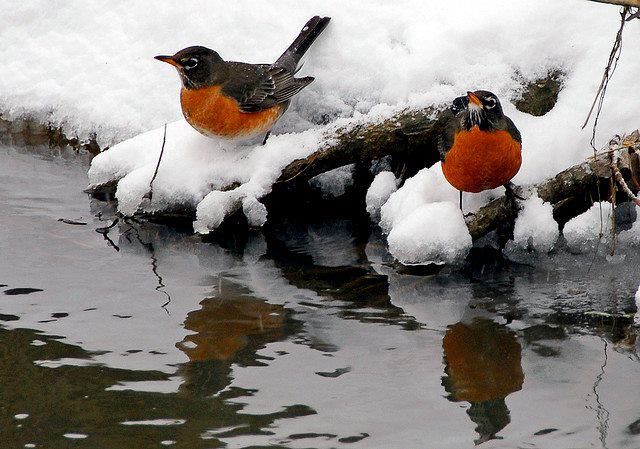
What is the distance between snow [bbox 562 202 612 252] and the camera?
6.33 metres

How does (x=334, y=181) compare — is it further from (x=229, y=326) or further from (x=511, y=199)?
(x=229, y=326)

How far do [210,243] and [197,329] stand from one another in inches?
60.6

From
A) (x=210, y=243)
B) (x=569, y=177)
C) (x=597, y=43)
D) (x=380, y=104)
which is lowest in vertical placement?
(x=210, y=243)

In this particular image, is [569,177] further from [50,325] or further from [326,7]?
[50,325]

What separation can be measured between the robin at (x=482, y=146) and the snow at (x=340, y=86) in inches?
14.3

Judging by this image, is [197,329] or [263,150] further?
[263,150]

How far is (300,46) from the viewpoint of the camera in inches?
306

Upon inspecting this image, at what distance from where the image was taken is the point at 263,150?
24.0 ft

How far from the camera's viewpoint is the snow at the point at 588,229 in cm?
633

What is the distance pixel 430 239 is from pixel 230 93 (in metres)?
2.00

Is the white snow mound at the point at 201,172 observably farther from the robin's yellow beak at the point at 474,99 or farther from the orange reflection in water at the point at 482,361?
the orange reflection in water at the point at 482,361

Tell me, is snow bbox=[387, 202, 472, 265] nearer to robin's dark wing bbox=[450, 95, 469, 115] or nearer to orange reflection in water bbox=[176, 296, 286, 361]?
robin's dark wing bbox=[450, 95, 469, 115]

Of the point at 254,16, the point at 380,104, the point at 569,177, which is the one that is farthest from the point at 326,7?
the point at 569,177

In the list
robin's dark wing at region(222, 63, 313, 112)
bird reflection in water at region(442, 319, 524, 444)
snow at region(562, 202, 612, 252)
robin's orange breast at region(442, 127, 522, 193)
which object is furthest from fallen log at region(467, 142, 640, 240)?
robin's dark wing at region(222, 63, 313, 112)
